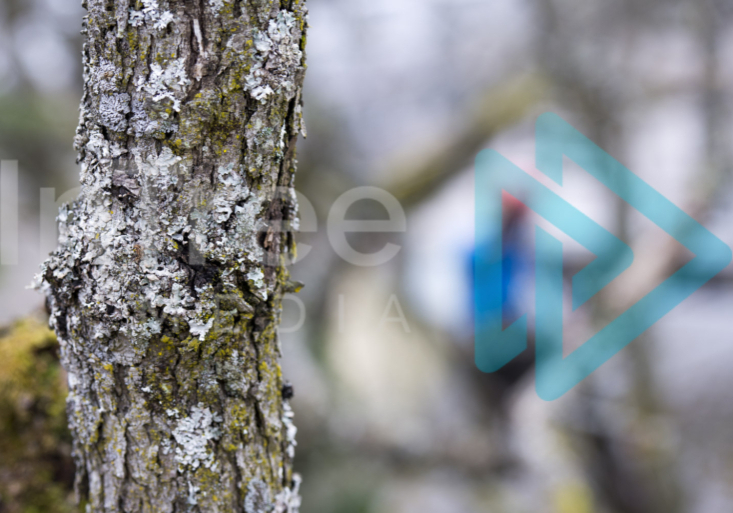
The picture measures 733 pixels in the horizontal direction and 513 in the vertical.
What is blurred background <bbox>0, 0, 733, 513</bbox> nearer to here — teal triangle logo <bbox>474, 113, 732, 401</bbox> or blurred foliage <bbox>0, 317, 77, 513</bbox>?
teal triangle logo <bbox>474, 113, 732, 401</bbox>

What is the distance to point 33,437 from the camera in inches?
36.4

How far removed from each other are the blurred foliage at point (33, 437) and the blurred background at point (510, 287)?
2.75ft

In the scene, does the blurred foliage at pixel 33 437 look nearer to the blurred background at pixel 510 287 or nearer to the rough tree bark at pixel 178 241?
the rough tree bark at pixel 178 241

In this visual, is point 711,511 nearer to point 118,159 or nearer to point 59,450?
point 59,450

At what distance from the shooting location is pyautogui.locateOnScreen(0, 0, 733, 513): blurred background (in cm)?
230

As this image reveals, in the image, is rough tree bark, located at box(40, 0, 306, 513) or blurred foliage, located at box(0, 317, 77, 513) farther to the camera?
blurred foliage, located at box(0, 317, 77, 513)

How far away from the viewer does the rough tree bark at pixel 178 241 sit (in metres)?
0.49

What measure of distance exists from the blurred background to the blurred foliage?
0.84 metres

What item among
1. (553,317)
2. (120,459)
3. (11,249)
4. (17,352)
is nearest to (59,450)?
(17,352)

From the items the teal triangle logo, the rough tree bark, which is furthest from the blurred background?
the rough tree bark

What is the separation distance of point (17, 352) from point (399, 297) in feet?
9.01

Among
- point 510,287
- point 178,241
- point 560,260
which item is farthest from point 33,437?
point 560,260

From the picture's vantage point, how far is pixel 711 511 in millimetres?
2676

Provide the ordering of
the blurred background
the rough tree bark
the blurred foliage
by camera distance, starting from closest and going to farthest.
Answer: the rough tree bark < the blurred foliage < the blurred background
